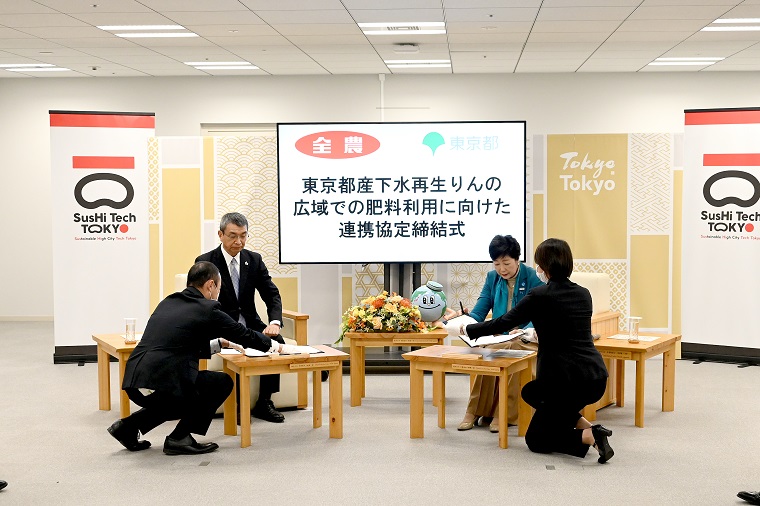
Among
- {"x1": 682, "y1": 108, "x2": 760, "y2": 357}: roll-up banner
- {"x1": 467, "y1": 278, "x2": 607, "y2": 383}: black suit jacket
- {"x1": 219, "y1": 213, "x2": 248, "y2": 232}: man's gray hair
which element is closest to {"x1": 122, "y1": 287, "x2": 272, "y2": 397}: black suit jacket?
{"x1": 219, "y1": 213, "x2": 248, "y2": 232}: man's gray hair

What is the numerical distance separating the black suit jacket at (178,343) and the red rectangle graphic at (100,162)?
3.47 metres

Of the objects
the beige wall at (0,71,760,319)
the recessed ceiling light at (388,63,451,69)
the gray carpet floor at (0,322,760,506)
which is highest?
the recessed ceiling light at (388,63,451,69)

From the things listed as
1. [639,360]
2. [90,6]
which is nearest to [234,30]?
[90,6]

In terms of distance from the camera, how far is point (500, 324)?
505 cm

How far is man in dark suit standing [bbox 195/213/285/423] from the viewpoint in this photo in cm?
603

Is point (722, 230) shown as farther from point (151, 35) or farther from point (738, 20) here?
point (151, 35)

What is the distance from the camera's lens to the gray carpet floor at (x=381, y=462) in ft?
14.3

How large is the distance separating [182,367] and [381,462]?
1.26 metres

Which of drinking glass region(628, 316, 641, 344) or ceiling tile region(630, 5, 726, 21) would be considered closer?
drinking glass region(628, 316, 641, 344)

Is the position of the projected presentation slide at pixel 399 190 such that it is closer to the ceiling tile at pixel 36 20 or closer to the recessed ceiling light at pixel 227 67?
the ceiling tile at pixel 36 20

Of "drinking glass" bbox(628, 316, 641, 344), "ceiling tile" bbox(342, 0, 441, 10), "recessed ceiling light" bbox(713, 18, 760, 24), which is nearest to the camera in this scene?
"drinking glass" bbox(628, 316, 641, 344)

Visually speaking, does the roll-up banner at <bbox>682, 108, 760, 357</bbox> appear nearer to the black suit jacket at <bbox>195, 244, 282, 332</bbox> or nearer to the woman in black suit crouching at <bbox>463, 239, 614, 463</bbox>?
the woman in black suit crouching at <bbox>463, 239, 614, 463</bbox>

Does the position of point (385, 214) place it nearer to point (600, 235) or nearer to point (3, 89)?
point (600, 235)

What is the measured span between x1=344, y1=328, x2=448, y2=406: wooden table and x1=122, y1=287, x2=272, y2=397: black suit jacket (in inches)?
62.0
